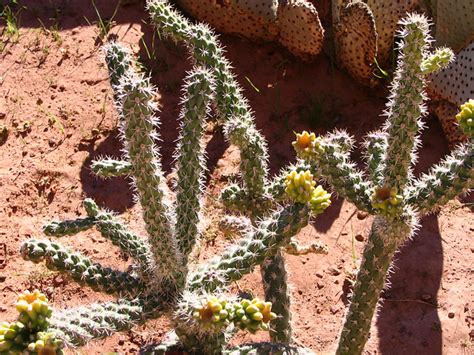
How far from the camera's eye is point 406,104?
7.94 ft

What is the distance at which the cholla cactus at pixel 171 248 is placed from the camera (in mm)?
2086

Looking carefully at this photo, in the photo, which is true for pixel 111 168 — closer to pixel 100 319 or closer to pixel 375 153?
pixel 100 319

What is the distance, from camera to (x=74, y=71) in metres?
5.02

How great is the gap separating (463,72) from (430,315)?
5.11ft

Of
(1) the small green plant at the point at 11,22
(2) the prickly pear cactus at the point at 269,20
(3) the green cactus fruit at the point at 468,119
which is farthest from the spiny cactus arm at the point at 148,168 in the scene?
(1) the small green plant at the point at 11,22

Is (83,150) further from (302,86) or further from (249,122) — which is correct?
(249,122)

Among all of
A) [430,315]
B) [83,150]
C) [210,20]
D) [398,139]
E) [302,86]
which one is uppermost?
[210,20]

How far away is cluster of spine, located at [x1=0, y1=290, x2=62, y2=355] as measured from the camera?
1855mm

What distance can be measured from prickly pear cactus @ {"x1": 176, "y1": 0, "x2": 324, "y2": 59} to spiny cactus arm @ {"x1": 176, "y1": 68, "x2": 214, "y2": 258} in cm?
223

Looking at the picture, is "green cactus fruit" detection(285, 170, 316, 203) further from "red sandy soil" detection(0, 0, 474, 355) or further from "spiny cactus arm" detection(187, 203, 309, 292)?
"red sandy soil" detection(0, 0, 474, 355)

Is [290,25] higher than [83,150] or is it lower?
higher

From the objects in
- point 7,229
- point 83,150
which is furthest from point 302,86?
point 7,229

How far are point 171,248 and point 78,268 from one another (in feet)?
1.19

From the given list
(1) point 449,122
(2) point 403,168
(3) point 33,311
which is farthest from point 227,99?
(1) point 449,122
